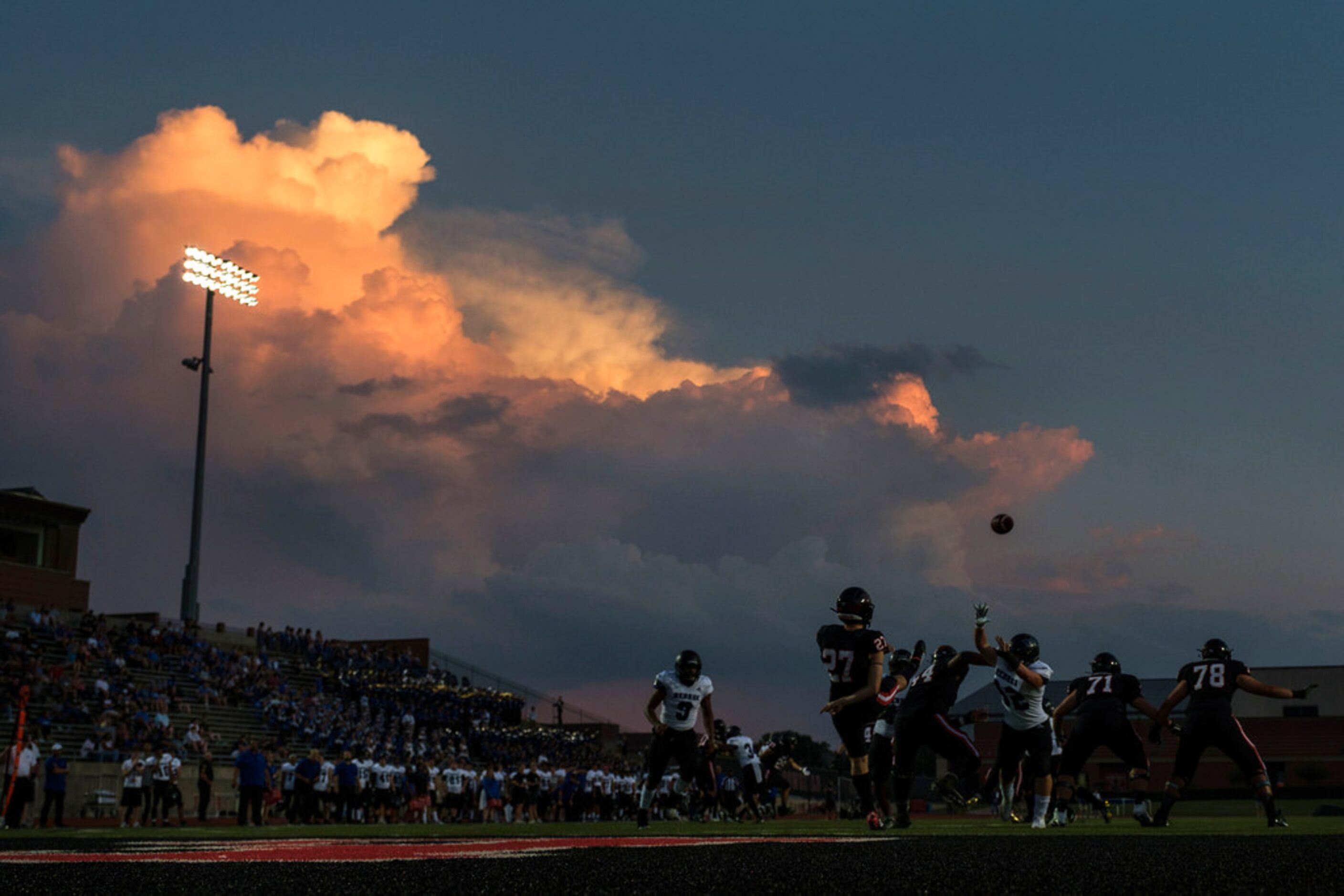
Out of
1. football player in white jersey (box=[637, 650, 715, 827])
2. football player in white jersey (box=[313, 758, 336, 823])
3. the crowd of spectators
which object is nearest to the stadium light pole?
the crowd of spectators

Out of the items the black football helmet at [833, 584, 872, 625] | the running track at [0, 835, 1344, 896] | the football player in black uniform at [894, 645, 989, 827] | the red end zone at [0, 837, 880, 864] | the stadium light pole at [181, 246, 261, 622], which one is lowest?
the red end zone at [0, 837, 880, 864]

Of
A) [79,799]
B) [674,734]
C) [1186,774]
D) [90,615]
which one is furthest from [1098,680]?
[90,615]

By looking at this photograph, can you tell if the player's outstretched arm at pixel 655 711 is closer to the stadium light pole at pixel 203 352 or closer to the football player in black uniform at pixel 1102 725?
the football player in black uniform at pixel 1102 725

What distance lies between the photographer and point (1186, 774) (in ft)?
45.5

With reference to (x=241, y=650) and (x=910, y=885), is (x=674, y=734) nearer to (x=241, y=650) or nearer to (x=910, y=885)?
(x=910, y=885)

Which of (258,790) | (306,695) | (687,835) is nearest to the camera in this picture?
(687,835)

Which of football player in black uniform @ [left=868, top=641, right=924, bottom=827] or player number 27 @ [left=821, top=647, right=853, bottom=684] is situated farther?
football player in black uniform @ [left=868, top=641, right=924, bottom=827]

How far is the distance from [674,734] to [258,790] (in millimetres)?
13723

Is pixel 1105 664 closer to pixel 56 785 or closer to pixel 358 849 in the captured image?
pixel 358 849

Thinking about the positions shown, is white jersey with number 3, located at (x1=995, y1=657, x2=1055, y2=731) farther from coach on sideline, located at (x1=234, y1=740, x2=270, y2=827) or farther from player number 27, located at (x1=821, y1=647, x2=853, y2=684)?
coach on sideline, located at (x1=234, y1=740, x2=270, y2=827)

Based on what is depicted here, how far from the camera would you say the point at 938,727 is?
1424 centimetres

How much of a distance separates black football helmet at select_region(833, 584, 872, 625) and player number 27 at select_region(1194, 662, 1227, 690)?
394 cm

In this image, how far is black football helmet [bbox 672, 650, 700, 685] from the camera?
14.7 m

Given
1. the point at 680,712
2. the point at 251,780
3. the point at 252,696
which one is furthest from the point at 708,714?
the point at 252,696
